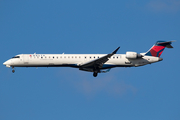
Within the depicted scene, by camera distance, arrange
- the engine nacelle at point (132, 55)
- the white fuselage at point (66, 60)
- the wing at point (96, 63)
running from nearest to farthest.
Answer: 1. the wing at point (96, 63)
2. the engine nacelle at point (132, 55)
3. the white fuselage at point (66, 60)

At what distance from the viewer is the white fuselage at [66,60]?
3828cm

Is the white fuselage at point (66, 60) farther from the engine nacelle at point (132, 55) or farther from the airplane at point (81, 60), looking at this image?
the engine nacelle at point (132, 55)

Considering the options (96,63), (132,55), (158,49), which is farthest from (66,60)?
(158,49)

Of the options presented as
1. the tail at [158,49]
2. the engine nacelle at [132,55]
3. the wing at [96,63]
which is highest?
the tail at [158,49]

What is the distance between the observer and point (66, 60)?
3822 cm

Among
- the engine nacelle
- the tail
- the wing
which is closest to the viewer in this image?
the wing

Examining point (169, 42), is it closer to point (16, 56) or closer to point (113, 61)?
point (113, 61)

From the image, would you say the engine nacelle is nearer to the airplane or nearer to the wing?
the airplane

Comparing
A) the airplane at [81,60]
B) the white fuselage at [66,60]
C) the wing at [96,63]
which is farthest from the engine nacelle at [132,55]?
the wing at [96,63]

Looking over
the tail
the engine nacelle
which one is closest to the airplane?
the engine nacelle

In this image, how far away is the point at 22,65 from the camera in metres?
38.7

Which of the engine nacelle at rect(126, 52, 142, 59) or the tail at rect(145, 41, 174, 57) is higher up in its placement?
the tail at rect(145, 41, 174, 57)

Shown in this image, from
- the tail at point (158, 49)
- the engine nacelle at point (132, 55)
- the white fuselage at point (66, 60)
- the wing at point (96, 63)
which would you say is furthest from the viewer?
the tail at point (158, 49)

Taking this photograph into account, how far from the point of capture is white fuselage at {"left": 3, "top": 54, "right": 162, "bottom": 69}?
38.3m
